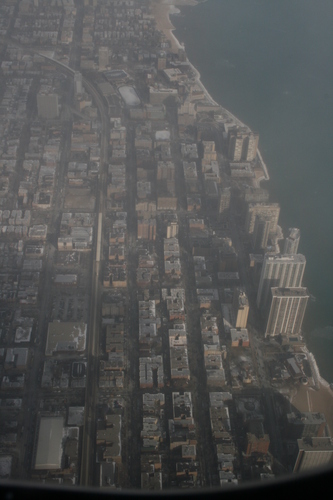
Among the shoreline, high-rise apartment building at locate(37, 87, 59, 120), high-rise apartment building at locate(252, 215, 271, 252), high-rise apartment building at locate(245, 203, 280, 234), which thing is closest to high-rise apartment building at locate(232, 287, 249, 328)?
high-rise apartment building at locate(252, 215, 271, 252)

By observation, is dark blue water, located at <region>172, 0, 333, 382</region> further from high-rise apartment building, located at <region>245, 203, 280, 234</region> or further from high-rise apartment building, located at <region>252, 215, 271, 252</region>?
high-rise apartment building, located at <region>252, 215, 271, 252</region>

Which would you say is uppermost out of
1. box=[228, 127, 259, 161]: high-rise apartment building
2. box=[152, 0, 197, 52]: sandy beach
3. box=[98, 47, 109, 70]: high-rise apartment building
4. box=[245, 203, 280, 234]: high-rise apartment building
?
box=[152, 0, 197, 52]: sandy beach

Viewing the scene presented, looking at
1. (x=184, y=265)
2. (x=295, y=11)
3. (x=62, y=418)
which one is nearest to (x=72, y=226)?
(x=184, y=265)

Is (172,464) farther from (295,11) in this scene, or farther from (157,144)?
(295,11)

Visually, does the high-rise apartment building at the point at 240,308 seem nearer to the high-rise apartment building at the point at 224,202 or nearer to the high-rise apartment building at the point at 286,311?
the high-rise apartment building at the point at 286,311

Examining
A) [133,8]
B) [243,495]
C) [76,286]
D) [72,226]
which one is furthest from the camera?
[133,8]

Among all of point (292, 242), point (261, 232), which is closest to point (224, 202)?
point (261, 232)
